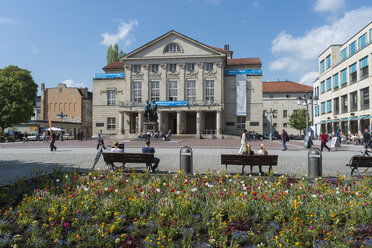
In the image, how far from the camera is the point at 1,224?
4.95 metres

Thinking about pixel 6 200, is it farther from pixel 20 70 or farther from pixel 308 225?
pixel 20 70

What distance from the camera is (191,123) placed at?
192 feet

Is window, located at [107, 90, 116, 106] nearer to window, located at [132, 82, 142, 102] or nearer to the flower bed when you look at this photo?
Result: window, located at [132, 82, 142, 102]

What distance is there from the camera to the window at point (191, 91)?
55.0m

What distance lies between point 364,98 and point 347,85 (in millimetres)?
5830

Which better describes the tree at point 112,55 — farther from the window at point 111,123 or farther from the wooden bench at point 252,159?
the wooden bench at point 252,159

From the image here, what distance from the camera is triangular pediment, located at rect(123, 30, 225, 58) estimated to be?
178ft

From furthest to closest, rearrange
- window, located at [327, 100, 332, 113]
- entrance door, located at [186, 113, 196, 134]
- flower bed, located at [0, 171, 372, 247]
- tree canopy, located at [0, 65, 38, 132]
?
entrance door, located at [186, 113, 196, 134]
window, located at [327, 100, 332, 113]
tree canopy, located at [0, 65, 38, 132]
flower bed, located at [0, 171, 372, 247]

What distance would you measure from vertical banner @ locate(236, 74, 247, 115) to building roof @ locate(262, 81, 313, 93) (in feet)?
91.0

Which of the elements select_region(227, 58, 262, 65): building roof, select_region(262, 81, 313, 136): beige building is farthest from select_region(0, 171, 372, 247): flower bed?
select_region(262, 81, 313, 136): beige building

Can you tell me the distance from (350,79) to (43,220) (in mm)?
47721

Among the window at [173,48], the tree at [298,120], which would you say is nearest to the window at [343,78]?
the tree at [298,120]

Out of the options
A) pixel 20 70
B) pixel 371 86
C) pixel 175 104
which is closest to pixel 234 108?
pixel 175 104

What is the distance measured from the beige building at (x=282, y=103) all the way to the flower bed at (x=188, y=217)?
7369cm
